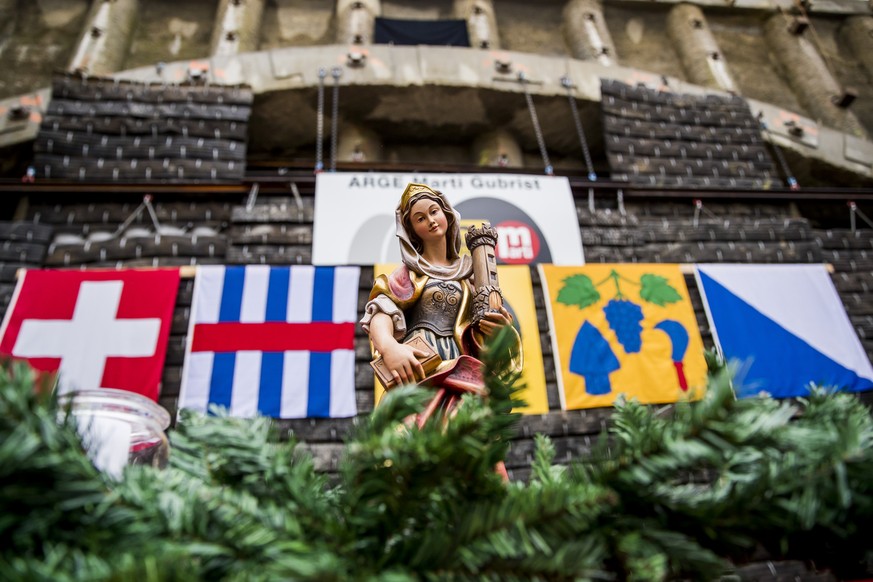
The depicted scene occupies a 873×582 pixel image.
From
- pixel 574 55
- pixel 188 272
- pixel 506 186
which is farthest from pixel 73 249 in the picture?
pixel 574 55

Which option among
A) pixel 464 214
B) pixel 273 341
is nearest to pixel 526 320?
pixel 464 214

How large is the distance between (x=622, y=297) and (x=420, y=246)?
3901mm

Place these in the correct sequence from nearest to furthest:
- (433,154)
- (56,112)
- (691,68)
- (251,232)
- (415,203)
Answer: (415,203)
(251,232)
(56,112)
(433,154)
(691,68)

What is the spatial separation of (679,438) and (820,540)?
0.27 meters

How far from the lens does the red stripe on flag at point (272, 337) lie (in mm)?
5434

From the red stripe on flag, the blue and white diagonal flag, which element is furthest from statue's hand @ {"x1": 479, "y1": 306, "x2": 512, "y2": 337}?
the blue and white diagonal flag

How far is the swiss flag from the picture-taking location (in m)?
5.19

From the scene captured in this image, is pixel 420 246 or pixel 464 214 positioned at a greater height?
pixel 464 214

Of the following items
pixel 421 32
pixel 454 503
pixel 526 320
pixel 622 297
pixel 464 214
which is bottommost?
pixel 454 503

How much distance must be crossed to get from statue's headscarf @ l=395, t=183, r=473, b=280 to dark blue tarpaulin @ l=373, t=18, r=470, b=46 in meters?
9.11

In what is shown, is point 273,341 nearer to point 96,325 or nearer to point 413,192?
point 96,325

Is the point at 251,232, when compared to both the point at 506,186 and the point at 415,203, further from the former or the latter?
the point at 415,203

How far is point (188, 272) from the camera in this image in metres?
5.98

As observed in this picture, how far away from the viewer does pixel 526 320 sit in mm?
5867
